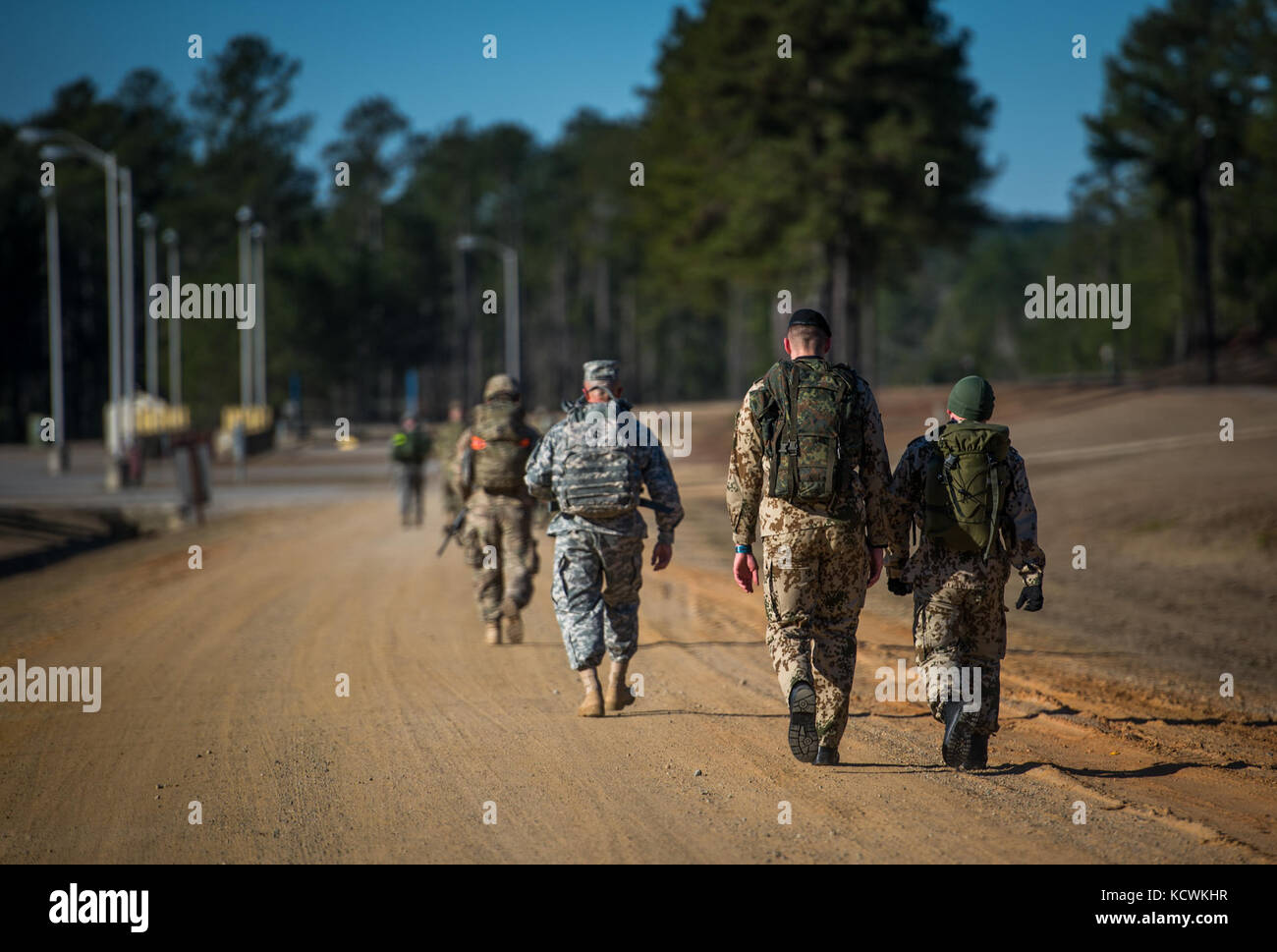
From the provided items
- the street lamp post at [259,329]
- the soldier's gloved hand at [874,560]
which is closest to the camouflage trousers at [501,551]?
the soldier's gloved hand at [874,560]

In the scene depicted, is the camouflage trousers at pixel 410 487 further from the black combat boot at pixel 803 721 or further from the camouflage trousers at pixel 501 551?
the black combat boot at pixel 803 721

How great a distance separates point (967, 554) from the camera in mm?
6441

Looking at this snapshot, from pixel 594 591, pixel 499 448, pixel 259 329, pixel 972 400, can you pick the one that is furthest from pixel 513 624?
pixel 259 329

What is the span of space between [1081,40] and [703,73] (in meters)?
26.9

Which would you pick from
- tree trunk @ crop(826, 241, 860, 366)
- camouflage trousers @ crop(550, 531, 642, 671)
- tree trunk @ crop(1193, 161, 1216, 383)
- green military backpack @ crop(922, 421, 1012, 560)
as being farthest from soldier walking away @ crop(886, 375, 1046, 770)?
tree trunk @ crop(1193, 161, 1216, 383)

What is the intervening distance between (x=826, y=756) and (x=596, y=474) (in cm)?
225

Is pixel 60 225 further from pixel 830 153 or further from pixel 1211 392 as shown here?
pixel 1211 392

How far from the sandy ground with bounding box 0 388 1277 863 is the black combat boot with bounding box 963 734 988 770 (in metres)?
0.09

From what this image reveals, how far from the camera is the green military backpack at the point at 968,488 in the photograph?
6359mm

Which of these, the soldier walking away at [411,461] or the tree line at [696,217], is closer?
the soldier walking away at [411,461]

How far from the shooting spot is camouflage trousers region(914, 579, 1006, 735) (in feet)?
21.1

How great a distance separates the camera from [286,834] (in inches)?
227

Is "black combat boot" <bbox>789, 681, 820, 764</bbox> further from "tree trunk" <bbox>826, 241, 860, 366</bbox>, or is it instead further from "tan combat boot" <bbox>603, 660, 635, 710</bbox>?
"tree trunk" <bbox>826, 241, 860, 366</bbox>

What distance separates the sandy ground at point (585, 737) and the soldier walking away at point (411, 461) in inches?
210
